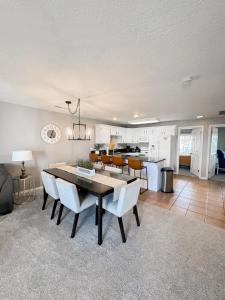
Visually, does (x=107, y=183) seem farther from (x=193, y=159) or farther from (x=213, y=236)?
(x=193, y=159)

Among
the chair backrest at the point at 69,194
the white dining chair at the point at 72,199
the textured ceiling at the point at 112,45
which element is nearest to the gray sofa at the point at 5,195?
the white dining chair at the point at 72,199

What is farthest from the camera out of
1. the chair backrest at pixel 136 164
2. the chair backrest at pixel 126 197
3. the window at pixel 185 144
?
the window at pixel 185 144

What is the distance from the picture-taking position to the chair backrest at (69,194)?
6.65ft

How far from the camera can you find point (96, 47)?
1392 mm

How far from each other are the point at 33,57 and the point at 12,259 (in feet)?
8.10

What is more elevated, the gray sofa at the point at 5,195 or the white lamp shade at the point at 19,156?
the white lamp shade at the point at 19,156

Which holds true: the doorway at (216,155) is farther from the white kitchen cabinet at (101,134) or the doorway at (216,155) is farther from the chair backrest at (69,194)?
the chair backrest at (69,194)

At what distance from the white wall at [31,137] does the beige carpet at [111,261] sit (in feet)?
5.45

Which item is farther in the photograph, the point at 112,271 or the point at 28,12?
the point at 112,271

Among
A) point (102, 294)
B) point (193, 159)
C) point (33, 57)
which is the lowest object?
point (102, 294)

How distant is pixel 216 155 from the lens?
6.32 metres

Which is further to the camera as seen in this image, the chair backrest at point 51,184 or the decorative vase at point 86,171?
the decorative vase at point 86,171

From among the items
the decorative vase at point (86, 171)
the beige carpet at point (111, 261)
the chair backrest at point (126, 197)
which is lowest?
the beige carpet at point (111, 261)

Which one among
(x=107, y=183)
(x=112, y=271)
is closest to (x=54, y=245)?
(x=112, y=271)
